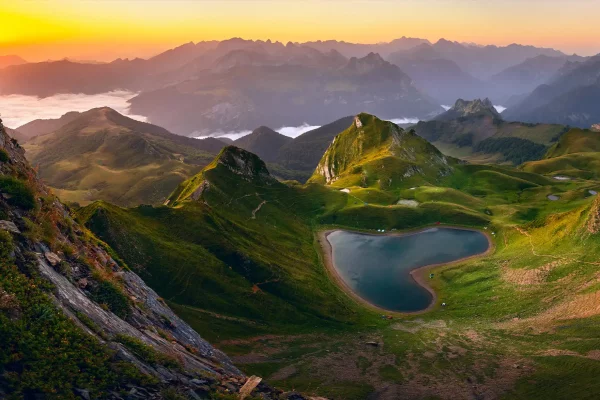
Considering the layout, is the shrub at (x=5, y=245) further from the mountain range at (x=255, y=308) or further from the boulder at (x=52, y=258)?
the boulder at (x=52, y=258)

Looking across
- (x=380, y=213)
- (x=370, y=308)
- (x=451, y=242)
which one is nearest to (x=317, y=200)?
(x=380, y=213)

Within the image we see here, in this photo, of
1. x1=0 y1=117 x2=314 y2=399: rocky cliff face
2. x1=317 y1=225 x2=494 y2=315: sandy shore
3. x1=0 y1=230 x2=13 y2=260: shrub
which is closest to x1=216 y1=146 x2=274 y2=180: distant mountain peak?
x1=317 y1=225 x2=494 y2=315: sandy shore

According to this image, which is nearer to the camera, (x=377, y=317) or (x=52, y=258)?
(x=52, y=258)

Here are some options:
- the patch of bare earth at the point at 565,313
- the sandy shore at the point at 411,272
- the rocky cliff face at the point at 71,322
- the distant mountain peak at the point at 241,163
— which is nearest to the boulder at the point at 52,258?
the rocky cliff face at the point at 71,322

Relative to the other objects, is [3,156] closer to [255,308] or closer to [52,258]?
[52,258]

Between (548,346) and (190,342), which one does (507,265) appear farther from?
(190,342)

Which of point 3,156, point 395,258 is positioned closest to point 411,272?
point 395,258
